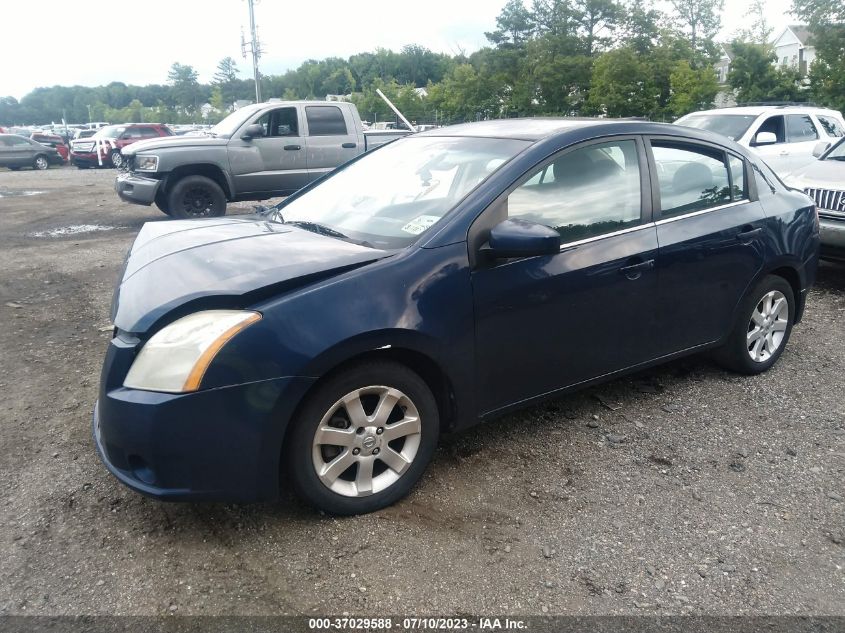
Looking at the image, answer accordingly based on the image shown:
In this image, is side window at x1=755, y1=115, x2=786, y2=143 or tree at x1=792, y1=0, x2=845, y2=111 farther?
tree at x1=792, y1=0, x2=845, y2=111

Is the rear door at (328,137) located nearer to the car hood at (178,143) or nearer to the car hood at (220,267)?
the car hood at (178,143)

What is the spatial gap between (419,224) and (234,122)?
8997 mm

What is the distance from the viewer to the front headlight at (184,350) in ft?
8.42

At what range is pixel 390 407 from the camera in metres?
2.94

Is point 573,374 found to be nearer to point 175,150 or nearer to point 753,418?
point 753,418

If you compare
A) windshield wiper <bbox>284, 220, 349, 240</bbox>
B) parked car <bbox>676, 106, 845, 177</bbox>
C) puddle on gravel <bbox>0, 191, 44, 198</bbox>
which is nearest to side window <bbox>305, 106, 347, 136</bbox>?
parked car <bbox>676, 106, 845, 177</bbox>

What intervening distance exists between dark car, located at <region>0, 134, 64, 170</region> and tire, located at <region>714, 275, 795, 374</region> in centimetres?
2906

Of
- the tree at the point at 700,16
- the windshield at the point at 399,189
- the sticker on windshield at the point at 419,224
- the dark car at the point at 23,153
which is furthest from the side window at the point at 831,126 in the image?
the tree at the point at 700,16

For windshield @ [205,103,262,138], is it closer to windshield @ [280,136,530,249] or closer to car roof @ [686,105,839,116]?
windshield @ [280,136,530,249]

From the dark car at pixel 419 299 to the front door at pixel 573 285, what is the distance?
0.04 feet

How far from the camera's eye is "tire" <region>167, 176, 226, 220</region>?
1048 centimetres

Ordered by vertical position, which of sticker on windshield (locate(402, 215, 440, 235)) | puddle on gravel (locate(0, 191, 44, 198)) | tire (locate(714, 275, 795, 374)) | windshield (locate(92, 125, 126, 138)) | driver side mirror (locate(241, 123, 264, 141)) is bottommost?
tire (locate(714, 275, 795, 374))

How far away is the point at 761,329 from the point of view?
14.8 ft

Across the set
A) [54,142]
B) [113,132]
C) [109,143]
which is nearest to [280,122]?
[109,143]
